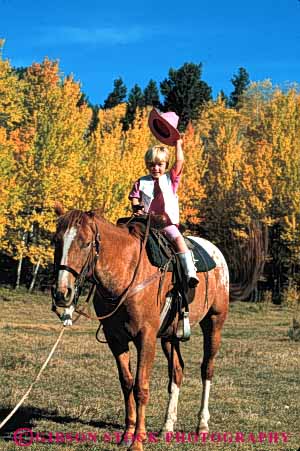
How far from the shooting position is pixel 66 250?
201 inches

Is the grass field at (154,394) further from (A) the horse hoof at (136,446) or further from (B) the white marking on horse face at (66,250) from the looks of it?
(B) the white marking on horse face at (66,250)

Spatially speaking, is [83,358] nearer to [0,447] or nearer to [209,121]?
[0,447]

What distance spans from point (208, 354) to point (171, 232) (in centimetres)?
172

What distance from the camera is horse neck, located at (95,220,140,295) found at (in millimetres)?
5543

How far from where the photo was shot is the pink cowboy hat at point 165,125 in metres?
6.34

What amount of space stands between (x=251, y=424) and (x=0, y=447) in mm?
3033

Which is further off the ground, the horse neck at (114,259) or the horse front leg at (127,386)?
the horse neck at (114,259)

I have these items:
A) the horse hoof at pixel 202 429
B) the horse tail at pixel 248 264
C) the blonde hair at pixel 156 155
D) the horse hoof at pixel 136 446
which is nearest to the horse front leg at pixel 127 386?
the horse hoof at pixel 136 446

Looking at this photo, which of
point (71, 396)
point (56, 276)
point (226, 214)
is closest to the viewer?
point (56, 276)

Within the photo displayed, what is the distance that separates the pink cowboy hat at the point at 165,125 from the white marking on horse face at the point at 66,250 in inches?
69.4

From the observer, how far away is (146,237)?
600 centimetres

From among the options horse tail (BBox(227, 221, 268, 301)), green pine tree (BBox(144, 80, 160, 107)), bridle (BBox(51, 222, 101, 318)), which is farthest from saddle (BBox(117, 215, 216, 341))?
green pine tree (BBox(144, 80, 160, 107))

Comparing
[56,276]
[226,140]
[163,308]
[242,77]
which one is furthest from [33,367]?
[242,77]

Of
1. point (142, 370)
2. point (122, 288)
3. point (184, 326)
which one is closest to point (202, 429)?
point (184, 326)
